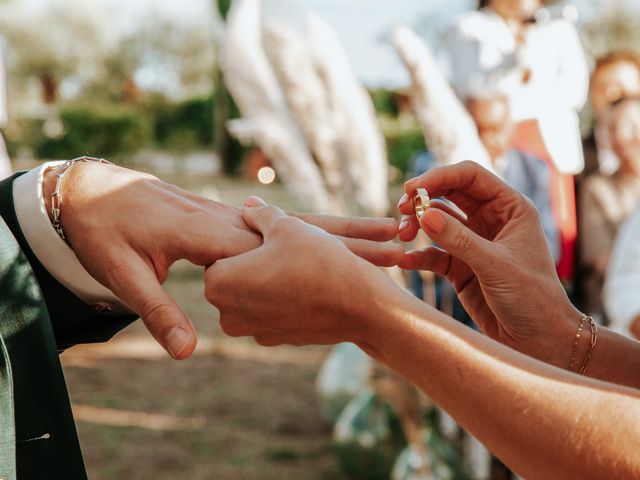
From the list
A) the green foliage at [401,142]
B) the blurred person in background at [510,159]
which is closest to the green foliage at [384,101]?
the green foliage at [401,142]

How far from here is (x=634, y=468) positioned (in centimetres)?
105

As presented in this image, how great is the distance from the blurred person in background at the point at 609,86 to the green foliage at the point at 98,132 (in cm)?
1916

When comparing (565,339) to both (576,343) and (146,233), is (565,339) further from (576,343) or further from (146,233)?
(146,233)

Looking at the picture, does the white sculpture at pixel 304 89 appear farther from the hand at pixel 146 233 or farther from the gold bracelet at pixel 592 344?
the gold bracelet at pixel 592 344

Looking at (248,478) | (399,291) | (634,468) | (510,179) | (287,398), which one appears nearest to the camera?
(634,468)

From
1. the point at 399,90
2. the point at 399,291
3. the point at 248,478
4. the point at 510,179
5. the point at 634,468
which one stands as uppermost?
the point at 399,291

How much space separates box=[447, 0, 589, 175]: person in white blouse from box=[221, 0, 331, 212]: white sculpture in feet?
3.05

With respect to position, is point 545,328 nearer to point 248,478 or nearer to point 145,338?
point 248,478

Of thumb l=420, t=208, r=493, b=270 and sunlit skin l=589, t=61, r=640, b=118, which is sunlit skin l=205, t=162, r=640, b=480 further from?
sunlit skin l=589, t=61, r=640, b=118

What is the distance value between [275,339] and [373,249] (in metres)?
0.31

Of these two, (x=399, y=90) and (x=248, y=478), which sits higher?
(x=248, y=478)

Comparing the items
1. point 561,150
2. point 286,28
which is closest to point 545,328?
point 286,28

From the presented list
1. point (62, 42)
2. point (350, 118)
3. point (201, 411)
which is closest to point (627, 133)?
point (350, 118)

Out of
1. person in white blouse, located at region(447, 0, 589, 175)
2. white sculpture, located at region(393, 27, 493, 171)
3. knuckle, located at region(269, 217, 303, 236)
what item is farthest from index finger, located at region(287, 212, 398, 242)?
person in white blouse, located at region(447, 0, 589, 175)
